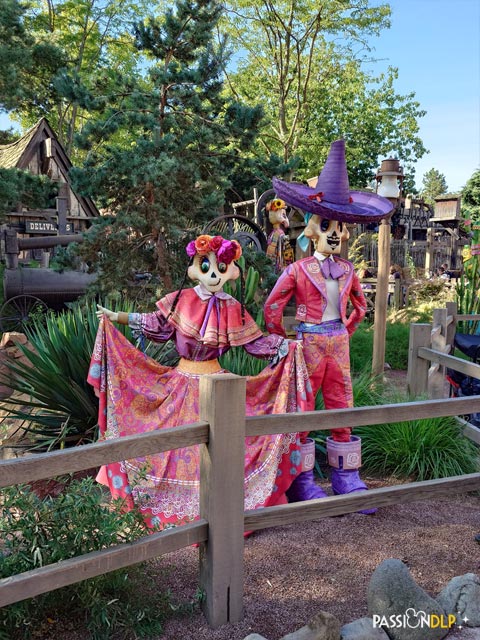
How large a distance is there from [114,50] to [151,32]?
64.5 feet

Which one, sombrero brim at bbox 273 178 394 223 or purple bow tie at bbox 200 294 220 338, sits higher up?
sombrero brim at bbox 273 178 394 223

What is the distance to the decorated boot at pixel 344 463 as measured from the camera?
11.3ft

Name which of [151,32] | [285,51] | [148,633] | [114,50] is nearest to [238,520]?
[148,633]

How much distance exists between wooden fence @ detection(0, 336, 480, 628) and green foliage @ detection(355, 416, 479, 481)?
4.78ft

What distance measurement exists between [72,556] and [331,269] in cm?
225

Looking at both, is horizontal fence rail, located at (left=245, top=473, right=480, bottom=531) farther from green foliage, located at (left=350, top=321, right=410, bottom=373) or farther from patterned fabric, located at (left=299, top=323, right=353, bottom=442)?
green foliage, located at (left=350, top=321, right=410, bottom=373)

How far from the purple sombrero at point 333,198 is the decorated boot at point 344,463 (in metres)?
1.41

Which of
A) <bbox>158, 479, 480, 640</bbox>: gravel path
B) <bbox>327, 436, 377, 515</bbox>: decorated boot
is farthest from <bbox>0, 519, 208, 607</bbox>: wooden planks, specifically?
<bbox>327, 436, 377, 515</bbox>: decorated boot

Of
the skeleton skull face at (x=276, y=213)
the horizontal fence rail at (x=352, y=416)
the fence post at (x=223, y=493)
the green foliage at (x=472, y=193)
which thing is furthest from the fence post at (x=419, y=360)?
the green foliage at (x=472, y=193)

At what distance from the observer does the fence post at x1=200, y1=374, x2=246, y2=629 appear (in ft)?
6.99

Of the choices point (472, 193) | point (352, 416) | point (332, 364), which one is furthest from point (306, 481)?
point (472, 193)

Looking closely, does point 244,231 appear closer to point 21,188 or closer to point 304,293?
point 304,293

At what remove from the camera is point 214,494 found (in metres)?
2.14

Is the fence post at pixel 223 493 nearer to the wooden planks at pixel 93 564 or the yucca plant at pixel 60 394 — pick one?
the wooden planks at pixel 93 564
